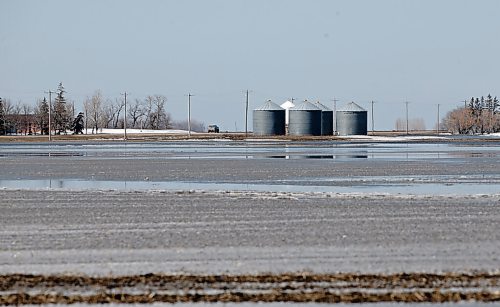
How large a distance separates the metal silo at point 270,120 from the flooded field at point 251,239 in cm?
9846

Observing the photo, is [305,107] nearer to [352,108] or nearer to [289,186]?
[352,108]

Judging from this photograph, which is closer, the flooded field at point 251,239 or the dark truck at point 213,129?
the flooded field at point 251,239

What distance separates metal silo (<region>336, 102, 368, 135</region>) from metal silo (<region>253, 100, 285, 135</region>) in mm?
12576

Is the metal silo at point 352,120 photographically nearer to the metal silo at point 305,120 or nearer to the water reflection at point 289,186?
the metal silo at point 305,120

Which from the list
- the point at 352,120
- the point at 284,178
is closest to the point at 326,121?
the point at 352,120

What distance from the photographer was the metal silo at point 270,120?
420 ft

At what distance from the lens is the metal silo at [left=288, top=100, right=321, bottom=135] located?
128 m

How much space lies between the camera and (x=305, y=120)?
5037 inches

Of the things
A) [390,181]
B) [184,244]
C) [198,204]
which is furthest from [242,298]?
[390,181]

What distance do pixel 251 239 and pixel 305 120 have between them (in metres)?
114

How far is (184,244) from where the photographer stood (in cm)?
1436

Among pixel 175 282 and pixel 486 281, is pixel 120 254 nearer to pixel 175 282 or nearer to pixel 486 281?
pixel 175 282

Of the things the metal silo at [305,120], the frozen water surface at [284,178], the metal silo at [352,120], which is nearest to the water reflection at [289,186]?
the frozen water surface at [284,178]

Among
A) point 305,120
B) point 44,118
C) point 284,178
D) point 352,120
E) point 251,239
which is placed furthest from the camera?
point 44,118
